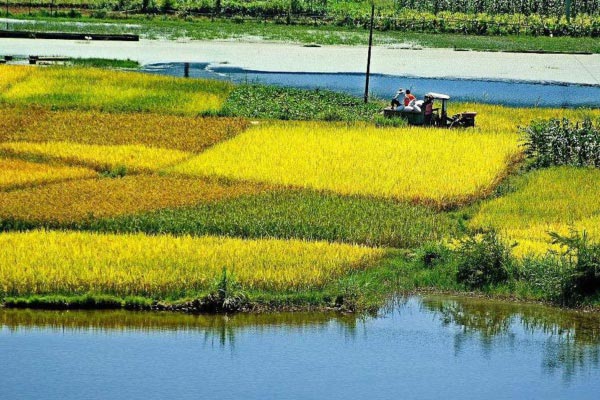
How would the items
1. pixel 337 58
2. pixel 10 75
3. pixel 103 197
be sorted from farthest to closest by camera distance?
pixel 337 58, pixel 10 75, pixel 103 197

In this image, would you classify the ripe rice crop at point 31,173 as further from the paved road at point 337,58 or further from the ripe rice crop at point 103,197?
the paved road at point 337,58

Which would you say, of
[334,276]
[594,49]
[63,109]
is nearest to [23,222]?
[334,276]

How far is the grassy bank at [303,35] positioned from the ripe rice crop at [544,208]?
2897 centimetres

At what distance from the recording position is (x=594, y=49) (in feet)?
166

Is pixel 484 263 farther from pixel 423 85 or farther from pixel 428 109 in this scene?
pixel 423 85

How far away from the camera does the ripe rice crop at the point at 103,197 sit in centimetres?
1702

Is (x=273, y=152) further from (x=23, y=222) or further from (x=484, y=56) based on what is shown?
(x=484, y=56)

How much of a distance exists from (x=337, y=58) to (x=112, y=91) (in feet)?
50.8

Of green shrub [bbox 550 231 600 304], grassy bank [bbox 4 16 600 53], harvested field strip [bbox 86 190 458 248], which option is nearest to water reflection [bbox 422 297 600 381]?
green shrub [bbox 550 231 600 304]

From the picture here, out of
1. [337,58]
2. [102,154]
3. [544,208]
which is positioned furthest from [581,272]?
[337,58]

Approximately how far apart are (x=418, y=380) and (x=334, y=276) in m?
3.36

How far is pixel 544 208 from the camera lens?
18.6 meters

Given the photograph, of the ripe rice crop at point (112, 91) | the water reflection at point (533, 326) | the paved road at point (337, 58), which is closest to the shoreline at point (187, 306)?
the water reflection at point (533, 326)

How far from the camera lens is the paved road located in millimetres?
39906
